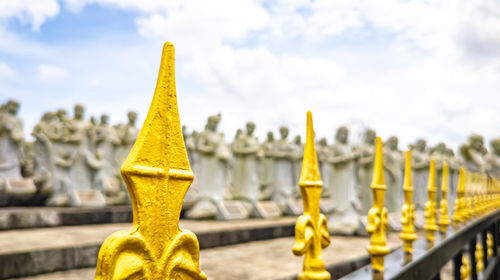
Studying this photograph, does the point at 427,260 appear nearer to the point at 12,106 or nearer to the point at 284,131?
the point at 284,131

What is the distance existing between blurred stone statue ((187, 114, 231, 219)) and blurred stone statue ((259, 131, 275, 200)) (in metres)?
3.08

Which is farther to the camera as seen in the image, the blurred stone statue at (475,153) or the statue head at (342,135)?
the blurred stone statue at (475,153)

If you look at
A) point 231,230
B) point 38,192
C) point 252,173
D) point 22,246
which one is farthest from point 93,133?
point 22,246

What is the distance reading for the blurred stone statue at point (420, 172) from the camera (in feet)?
42.8

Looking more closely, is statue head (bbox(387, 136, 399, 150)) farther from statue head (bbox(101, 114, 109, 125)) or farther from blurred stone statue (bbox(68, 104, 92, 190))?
statue head (bbox(101, 114, 109, 125))

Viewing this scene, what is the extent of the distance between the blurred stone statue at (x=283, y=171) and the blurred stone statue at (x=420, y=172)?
4.04 meters

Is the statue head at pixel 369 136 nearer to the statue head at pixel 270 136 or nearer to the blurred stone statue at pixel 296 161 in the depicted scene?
the blurred stone statue at pixel 296 161

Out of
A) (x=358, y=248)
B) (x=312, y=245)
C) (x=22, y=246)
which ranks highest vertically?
(x=312, y=245)

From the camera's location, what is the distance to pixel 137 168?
2.07 feet

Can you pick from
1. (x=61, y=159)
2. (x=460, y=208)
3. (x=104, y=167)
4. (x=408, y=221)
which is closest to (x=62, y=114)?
(x=61, y=159)

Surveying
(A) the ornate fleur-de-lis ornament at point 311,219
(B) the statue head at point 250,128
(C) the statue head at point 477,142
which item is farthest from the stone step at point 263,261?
(C) the statue head at point 477,142

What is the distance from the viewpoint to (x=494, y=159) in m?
13.0

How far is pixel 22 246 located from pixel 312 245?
14.9ft

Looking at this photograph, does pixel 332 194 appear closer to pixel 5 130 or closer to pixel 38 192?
pixel 38 192
